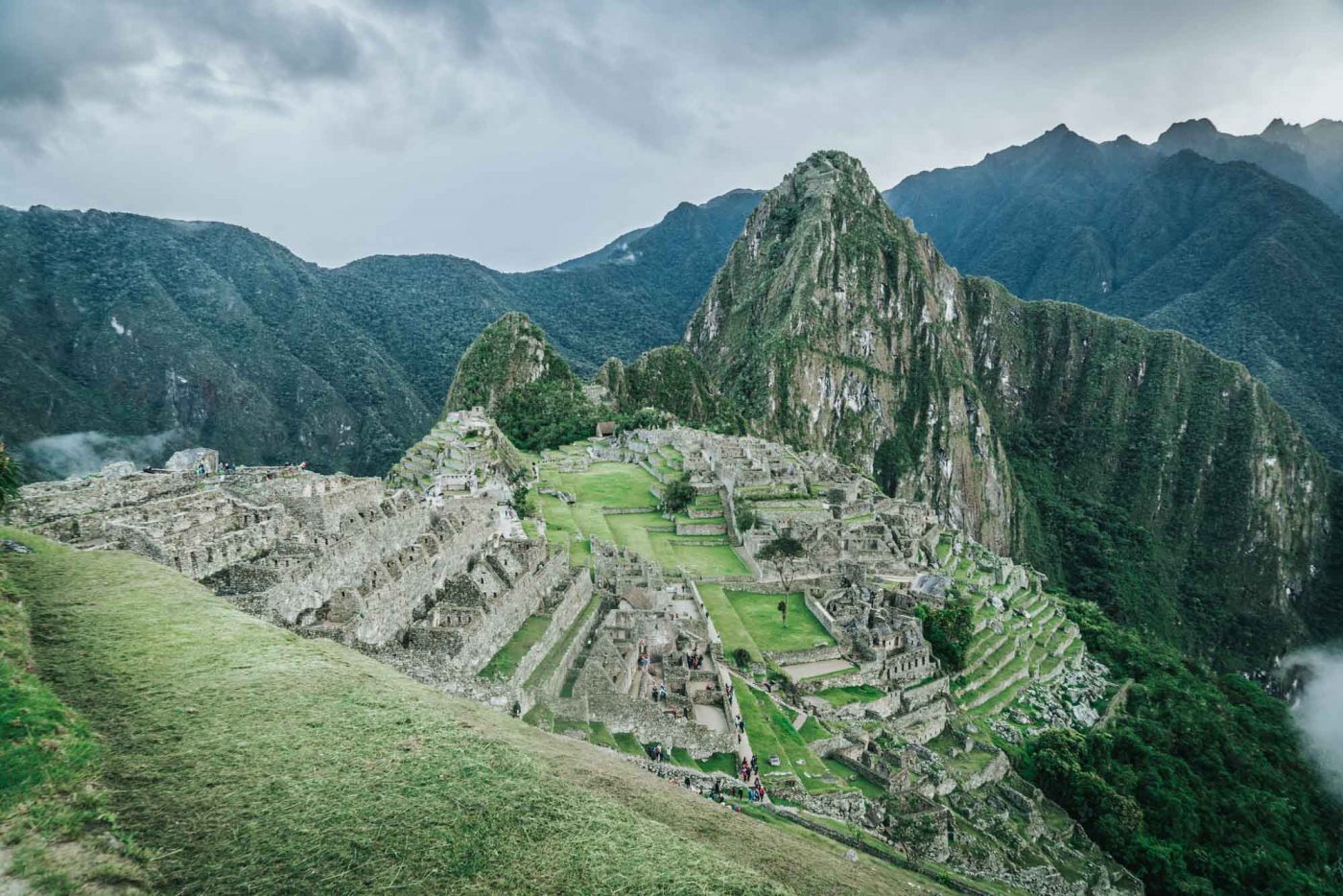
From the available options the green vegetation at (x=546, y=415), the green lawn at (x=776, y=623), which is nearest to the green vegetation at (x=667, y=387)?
the green vegetation at (x=546, y=415)

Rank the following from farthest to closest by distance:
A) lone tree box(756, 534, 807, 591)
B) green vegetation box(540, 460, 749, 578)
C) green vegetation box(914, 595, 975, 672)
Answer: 1. green vegetation box(540, 460, 749, 578)
2. lone tree box(756, 534, 807, 591)
3. green vegetation box(914, 595, 975, 672)

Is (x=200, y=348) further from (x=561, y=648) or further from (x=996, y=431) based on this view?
(x=996, y=431)

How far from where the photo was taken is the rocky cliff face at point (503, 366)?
355ft

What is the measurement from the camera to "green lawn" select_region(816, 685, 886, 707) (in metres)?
28.6

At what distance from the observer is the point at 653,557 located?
131ft

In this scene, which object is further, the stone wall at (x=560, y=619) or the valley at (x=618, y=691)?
the stone wall at (x=560, y=619)

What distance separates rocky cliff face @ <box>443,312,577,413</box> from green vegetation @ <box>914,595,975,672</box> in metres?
78.5

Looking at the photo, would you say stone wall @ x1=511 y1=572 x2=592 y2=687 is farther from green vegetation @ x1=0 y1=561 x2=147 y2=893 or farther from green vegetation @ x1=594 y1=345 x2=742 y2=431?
green vegetation @ x1=594 y1=345 x2=742 y2=431

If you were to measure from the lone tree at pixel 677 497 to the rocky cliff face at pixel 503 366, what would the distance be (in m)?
57.4

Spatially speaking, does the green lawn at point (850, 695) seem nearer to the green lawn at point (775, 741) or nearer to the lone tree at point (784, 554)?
the green lawn at point (775, 741)

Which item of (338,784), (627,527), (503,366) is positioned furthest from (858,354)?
(338,784)

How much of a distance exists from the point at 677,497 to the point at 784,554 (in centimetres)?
1215

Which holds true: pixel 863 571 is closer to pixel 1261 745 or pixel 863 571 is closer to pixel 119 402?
pixel 1261 745

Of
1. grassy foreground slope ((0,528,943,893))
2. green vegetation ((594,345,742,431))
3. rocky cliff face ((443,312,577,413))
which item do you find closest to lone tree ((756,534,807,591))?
grassy foreground slope ((0,528,943,893))
